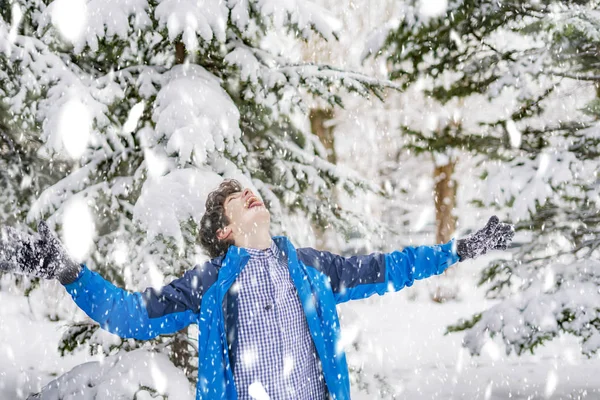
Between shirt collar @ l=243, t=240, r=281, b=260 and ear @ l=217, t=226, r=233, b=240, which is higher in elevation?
ear @ l=217, t=226, r=233, b=240

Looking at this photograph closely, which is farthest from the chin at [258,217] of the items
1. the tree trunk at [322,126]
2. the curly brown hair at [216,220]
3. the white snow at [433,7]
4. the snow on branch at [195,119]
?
the tree trunk at [322,126]

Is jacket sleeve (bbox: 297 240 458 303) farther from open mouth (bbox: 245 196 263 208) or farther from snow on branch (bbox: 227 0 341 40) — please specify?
snow on branch (bbox: 227 0 341 40)

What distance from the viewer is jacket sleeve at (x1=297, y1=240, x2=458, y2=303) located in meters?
2.90

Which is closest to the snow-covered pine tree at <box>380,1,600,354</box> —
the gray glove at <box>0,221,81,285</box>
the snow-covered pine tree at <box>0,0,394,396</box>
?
the snow-covered pine tree at <box>0,0,394,396</box>

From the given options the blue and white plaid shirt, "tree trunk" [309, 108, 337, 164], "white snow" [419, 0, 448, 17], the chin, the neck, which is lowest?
the blue and white plaid shirt

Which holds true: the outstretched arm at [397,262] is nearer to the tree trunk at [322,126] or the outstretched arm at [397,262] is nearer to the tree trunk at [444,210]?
the tree trunk at [322,126]

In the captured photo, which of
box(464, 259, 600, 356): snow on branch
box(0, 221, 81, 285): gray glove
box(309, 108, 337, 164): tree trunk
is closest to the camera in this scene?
box(0, 221, 81, 285): gray glove

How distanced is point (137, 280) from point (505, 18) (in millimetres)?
4661

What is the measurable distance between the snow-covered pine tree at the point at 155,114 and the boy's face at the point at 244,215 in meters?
1.31

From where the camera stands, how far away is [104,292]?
2.25 metres

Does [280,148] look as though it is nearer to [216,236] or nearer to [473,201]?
[473,201]

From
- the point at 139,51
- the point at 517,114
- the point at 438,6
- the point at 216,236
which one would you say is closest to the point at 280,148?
the point at 139,51

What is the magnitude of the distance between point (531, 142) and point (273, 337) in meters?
4.43

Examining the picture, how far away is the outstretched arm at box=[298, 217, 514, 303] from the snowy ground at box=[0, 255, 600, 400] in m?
3.19
